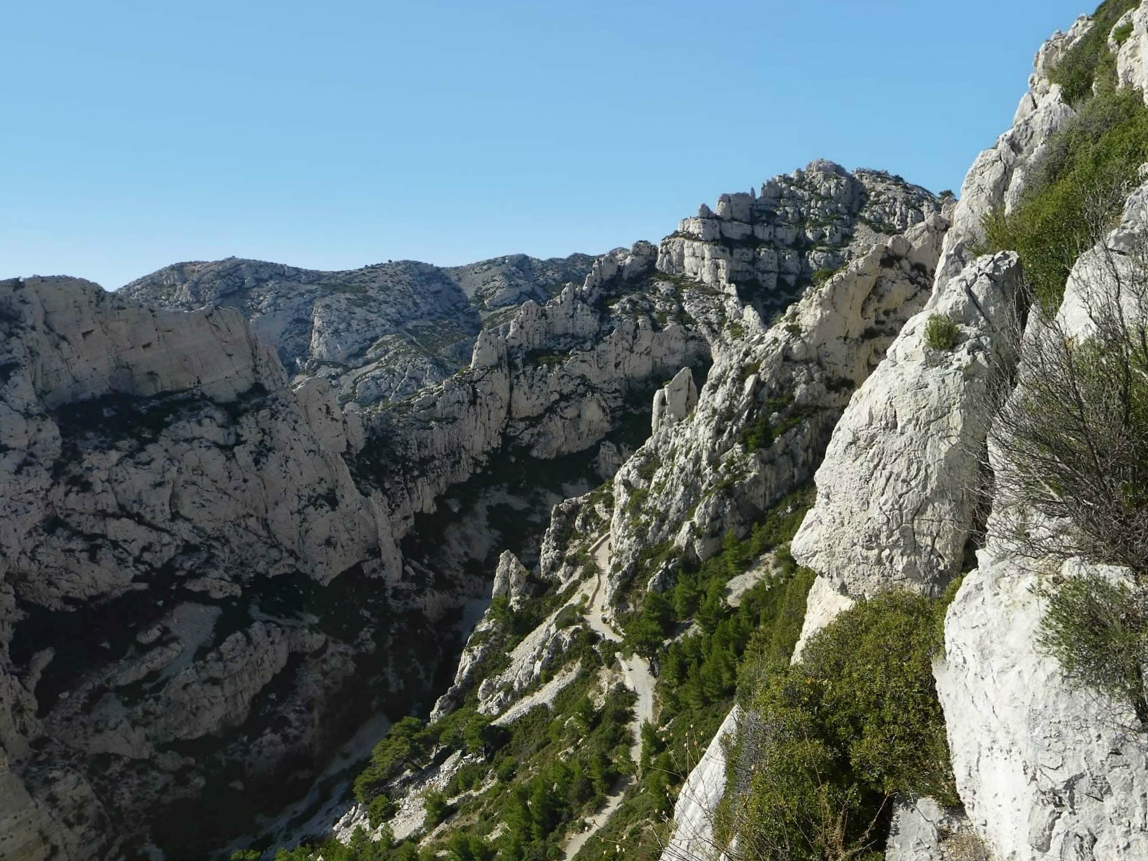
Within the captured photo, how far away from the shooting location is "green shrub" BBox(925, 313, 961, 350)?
72.9 feet

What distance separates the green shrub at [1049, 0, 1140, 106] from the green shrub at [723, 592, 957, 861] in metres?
30.9

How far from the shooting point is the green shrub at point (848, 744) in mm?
16562

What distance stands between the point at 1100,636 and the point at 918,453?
10707mm

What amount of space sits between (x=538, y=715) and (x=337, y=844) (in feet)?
57.8

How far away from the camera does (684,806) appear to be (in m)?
24.7

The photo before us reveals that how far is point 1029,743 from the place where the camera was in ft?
38.2

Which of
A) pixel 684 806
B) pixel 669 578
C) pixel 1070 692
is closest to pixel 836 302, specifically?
pixel 669 578

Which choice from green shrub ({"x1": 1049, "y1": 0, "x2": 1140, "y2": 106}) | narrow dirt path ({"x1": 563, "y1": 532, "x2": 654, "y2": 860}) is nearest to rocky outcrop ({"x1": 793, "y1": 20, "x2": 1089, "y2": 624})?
green shrub ({"x1": 1049, "y1": 0, "x2": 1140, "y2": 106})

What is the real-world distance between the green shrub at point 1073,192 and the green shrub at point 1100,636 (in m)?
10.0

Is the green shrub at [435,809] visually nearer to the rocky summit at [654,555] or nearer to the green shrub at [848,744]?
the rocky summit at [654,555]

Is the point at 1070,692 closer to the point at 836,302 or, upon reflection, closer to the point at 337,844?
the point at 836,302

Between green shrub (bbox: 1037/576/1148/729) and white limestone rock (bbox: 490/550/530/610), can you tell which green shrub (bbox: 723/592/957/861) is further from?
white limestone rock (bbox: 490/550/530/610)

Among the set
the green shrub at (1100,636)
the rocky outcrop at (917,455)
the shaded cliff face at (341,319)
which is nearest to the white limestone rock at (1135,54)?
the rocky outcrop at (917,455)

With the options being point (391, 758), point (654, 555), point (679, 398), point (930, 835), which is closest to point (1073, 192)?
point (930, 835)
